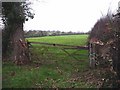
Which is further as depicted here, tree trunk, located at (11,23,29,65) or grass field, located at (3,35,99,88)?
tree trunk, located at (11,23,29,65)

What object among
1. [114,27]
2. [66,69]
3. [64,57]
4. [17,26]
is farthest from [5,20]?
[114,27]

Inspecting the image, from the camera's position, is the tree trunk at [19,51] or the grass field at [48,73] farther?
the tree trunk at [19,51]

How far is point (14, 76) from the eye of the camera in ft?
46.8

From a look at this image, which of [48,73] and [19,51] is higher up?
[19,51]

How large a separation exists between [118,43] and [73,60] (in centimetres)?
948

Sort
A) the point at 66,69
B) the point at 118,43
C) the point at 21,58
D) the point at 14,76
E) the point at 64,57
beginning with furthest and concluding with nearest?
1. the point at 64,57
2. the point at 21,58
3. the point at 66,69
4. the point at 14,76
5. the point at 118,43

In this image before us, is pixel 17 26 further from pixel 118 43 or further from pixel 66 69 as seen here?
pixel 118 43

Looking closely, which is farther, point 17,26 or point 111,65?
point 17,26

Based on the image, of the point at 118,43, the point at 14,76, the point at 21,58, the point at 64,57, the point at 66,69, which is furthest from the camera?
the point at 64,57

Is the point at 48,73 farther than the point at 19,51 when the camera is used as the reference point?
No

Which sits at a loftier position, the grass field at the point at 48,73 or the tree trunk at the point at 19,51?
the tree trunk at the point at 19,51

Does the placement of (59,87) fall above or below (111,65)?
below

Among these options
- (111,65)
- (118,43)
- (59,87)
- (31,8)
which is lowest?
(59,87)

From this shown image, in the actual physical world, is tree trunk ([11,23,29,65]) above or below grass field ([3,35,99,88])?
above
